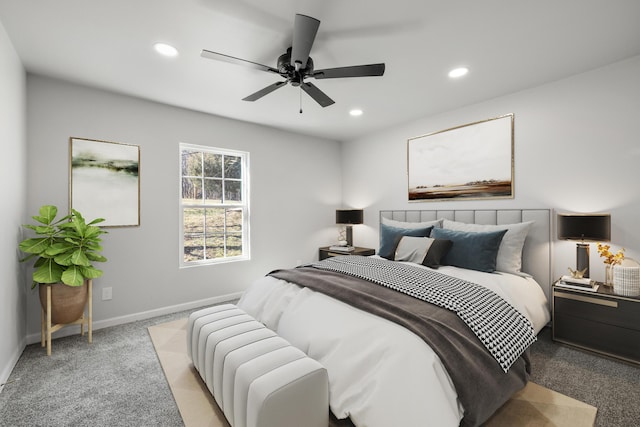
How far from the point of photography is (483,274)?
2645 millimetres

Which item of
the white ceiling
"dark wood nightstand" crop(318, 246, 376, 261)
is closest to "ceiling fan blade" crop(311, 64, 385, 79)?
the white ceiling

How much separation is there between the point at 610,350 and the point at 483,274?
1.05 meters

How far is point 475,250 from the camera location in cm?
282

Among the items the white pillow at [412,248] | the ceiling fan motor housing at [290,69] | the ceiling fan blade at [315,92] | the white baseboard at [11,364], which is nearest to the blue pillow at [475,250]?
the white pillow at [412,248]

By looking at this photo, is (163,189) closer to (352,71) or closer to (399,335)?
(352,71)

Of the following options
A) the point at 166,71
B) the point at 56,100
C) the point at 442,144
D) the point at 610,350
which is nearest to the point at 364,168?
the point at 442,144

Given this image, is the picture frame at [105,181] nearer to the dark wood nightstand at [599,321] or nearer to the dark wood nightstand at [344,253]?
the dark wood nightstand at [344,253]

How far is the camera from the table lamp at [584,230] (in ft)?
7.86

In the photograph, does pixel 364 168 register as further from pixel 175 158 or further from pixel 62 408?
pixel 62 408

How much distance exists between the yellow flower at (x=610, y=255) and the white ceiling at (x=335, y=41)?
166 centimetres

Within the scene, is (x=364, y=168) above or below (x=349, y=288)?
above

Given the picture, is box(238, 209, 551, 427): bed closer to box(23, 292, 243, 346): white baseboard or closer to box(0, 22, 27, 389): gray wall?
box(23, 292, 243, 346): white baseboard

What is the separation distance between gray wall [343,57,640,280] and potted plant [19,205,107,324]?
13.4ft

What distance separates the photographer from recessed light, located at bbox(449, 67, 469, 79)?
8.59ft
